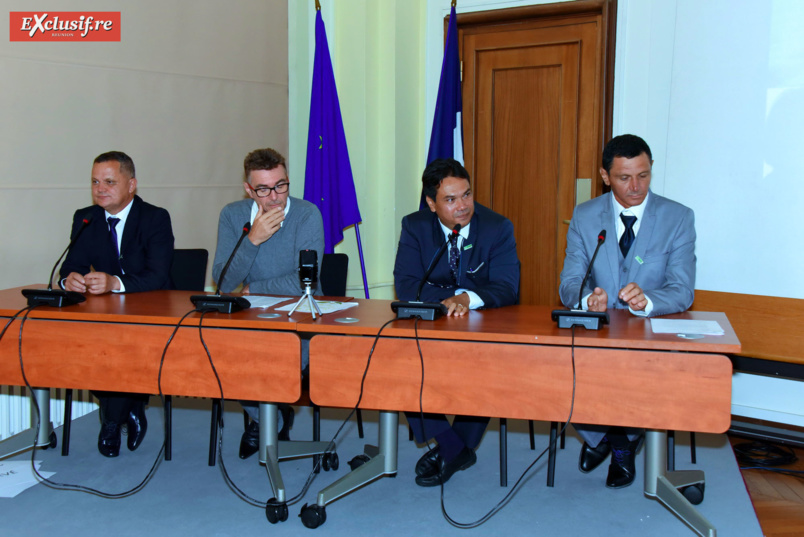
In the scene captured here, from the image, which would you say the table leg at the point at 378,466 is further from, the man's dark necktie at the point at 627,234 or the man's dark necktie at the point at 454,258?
the man's dark necktie at the point at 627,234

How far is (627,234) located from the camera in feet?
8.79

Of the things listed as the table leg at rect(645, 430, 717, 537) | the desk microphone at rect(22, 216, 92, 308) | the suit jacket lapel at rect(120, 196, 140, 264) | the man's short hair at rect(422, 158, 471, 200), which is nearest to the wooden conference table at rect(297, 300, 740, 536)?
the table leg at rect(645, 430, 717, 537)

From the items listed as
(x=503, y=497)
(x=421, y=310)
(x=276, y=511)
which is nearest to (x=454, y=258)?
(x=421, y=310)

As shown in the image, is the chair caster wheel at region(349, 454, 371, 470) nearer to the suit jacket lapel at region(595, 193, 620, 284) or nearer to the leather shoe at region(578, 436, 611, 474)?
the leather shoe at region(578, 436, 611, 474)

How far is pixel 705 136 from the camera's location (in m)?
3.57

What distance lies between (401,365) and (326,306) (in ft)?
1.62

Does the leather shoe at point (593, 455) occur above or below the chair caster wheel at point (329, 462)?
above

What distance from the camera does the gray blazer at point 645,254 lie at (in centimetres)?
259

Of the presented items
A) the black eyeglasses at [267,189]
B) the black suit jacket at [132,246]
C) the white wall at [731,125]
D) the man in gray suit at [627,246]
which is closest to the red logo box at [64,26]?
the black suit jacket at [132,246]

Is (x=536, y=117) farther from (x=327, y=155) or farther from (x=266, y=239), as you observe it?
(x=266, y=239)

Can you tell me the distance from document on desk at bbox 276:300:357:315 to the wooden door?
6.70ft

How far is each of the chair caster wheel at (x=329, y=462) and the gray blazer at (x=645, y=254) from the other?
108 centimetres

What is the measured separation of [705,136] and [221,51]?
2.68 meters

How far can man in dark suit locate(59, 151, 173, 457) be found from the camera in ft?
9.87
